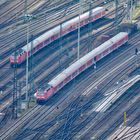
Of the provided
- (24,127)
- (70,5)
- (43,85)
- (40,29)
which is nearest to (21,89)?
(43,85)

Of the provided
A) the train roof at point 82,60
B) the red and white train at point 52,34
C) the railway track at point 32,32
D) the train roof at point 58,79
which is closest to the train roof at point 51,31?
the red and white train at point 52,34

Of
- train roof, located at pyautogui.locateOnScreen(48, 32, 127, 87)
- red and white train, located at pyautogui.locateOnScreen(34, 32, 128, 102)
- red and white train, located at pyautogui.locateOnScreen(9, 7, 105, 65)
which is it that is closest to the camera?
red and white train, located at pyautogui.locateOnScreen(34, 32, 128, 102)

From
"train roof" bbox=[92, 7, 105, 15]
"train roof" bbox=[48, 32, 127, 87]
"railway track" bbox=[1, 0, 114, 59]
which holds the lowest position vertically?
"railway track" bbox=[1, 0, 114, 59]

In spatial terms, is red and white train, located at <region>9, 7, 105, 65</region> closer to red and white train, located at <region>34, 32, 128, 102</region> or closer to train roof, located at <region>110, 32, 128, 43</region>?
train roof, located at <region>110, 32, 128, 43</region>

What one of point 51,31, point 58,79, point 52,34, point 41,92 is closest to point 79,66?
point 58,79

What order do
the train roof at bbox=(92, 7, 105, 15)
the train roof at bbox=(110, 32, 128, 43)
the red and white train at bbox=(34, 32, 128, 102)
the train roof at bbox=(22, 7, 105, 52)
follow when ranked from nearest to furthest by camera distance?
the red and white train at bbox=(34, 32, 128, 102)
the train roof at bbox=(22, 7, 105, 52)
the train roof at bbox=(110, 32, 128, 43)
the train roof at bbox=(92, 7, 105, 15)

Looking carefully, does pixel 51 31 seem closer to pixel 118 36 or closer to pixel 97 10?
pixel 118 36

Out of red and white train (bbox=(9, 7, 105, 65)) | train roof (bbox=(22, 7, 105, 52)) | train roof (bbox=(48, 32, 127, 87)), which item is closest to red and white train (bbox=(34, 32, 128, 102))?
train roof (bbox=(48, 32, 127, 87))

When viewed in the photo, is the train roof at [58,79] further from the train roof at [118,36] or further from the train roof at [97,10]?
the train roof at [97,10]
